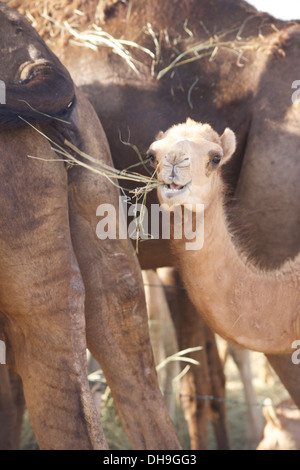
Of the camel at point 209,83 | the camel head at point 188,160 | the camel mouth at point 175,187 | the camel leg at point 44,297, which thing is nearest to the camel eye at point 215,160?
the camel head at point 188,160

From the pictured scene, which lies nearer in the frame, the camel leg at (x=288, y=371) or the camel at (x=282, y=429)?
the camel leg at (x=288, y=371)

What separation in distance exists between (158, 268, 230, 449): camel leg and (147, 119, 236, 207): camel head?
204 cm

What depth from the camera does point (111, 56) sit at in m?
4.58

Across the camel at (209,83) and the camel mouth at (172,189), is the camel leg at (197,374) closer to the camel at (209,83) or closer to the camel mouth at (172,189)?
the camel at (209,83)

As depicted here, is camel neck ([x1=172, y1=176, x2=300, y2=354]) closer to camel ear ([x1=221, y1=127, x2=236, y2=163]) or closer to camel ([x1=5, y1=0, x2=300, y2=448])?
camel ear ([x1=221, y1=127, x2=236, y2=163])

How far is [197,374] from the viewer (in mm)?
5734

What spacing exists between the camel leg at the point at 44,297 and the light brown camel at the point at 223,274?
566 millimetres

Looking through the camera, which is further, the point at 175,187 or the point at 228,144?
the point at 228,144

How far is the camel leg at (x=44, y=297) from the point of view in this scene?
3.35 meters

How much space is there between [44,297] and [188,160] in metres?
0.91

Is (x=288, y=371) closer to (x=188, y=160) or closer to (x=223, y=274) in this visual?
(x=223, y=274)

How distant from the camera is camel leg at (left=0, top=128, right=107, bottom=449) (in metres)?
3.35

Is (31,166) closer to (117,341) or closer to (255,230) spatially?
(117,341)

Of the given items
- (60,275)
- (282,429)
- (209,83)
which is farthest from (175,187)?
(282,429)
